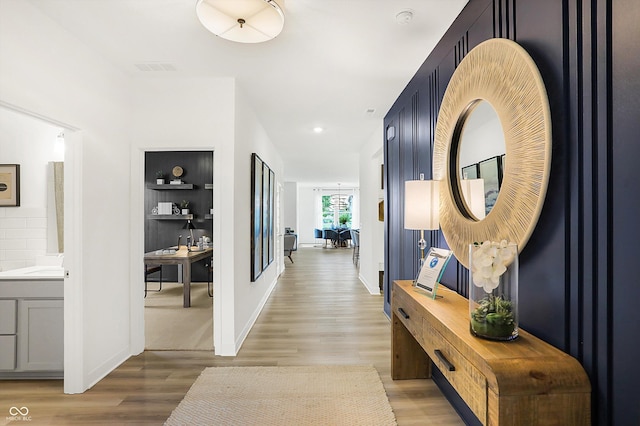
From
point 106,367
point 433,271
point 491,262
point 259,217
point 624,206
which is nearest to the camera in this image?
point 624,206

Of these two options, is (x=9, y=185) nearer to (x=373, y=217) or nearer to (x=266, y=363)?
(x=266, y=363)

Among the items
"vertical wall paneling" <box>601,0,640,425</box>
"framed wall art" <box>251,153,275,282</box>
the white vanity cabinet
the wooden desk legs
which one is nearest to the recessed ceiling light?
"vertical wall paneling" <box>601,0,640,425</box>

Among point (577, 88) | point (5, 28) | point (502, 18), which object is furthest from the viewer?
point (5, 28)

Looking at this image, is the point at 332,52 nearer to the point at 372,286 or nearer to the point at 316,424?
the point at 316,424

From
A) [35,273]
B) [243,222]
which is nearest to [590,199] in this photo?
[243,222]

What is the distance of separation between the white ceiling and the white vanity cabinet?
1.95 metres

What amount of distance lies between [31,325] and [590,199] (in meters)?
3.58

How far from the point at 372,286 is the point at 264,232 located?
6.77 ft

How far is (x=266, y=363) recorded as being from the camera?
9.32 feet

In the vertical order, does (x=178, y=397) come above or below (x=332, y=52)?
below

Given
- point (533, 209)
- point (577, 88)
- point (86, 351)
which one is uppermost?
point (577, 88)

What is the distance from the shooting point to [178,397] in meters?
2.30

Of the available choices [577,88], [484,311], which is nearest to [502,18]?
[577,88]

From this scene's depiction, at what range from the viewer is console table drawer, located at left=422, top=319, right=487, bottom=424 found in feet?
3.75
